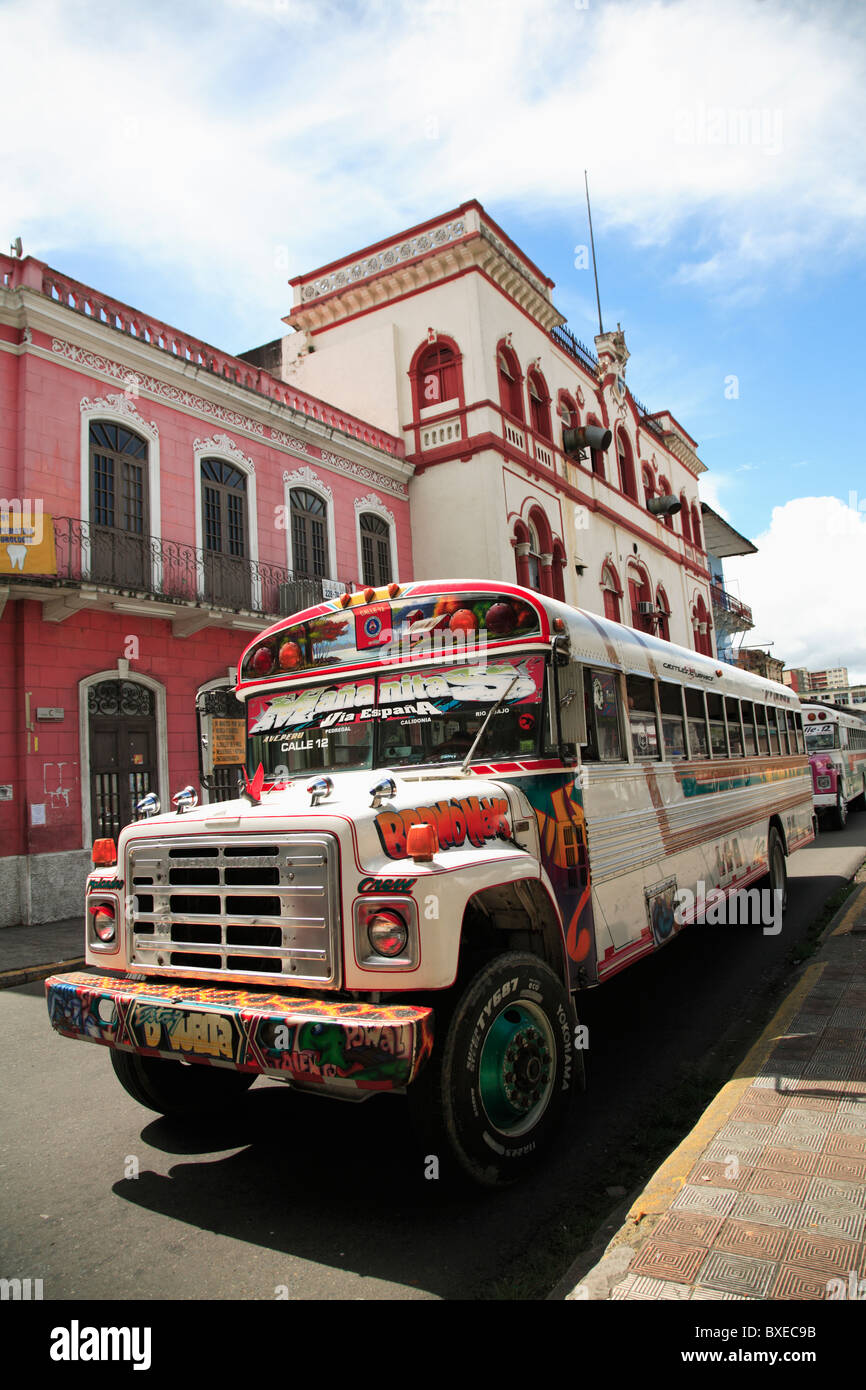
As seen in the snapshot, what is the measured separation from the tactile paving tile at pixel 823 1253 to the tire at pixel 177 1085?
8.26 feet

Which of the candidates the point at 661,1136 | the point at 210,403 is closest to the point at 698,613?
the point at 210,403

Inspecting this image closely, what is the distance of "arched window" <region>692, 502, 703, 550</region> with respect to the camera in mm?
36969

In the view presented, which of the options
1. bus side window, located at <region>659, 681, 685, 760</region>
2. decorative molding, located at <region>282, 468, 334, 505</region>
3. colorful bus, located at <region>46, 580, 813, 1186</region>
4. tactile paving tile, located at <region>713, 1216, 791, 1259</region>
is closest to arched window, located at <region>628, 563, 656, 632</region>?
decorative molding, located at <region>282, 468, 334, 505</region>

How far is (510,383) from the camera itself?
71.9 ft

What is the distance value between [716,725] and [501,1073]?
15.6ft

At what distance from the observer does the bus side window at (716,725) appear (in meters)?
7.24

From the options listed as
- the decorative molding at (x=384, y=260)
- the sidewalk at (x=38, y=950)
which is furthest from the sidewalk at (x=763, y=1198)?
the decorative molding at (x=384, y=260)

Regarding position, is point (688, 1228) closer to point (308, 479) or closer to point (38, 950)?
point (38, 950)

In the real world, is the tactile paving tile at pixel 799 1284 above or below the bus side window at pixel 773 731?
below

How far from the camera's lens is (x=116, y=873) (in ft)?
13.2

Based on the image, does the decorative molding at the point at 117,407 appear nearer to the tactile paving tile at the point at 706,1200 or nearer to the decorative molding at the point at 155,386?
the decorative molding at the point at 155,386

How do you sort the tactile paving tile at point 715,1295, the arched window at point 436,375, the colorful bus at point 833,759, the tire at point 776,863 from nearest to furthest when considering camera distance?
the tactile paving tile at point 715,1295
the tire at point 776,863
the colorful bus at point 833,759
the arched window at point 436,375

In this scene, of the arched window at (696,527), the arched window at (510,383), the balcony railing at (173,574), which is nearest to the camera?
the balcony railing at (173,574)
